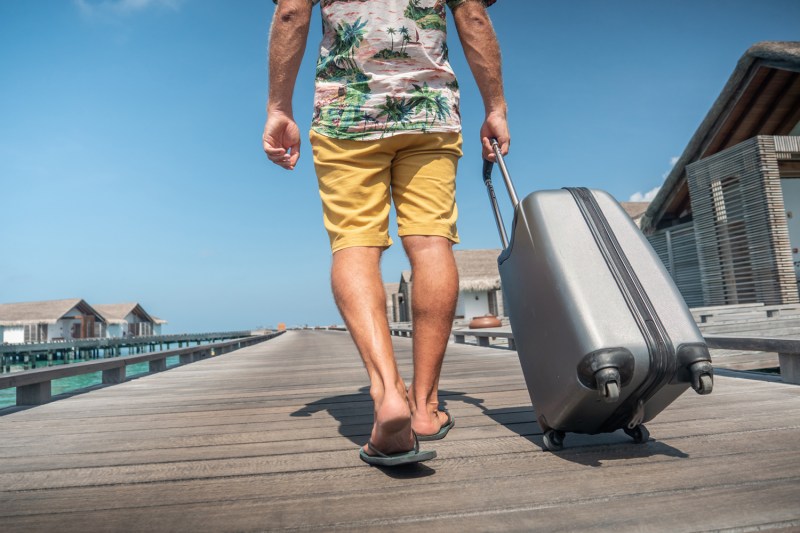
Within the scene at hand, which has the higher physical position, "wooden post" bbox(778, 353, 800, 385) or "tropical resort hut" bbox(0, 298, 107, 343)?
"tropical resort hut" bbox(0, 298, 107, 343)

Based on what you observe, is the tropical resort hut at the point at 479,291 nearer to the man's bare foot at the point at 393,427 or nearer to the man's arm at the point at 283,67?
the man's arm at the point at 283,67

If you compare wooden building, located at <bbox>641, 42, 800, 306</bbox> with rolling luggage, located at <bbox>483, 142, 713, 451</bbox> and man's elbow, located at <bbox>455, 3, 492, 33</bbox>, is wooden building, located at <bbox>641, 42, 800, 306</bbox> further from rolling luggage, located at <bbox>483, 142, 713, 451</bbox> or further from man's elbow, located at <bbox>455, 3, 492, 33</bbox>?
rolling luggage, located at <bbox>483, 142, 713, 451</bbox>

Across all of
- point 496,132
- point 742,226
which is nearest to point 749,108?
point 742,226

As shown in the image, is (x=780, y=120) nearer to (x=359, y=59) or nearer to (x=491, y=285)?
(x=359, y=59)

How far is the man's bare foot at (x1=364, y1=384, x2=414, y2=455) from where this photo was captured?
112 centimetres

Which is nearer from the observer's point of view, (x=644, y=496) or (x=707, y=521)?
(x=707, y=521)

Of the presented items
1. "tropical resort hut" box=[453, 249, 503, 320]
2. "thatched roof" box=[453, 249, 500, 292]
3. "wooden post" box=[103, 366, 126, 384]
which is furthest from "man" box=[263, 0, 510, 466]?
"tropical resort hut" box=[453, 249, 503, 320]

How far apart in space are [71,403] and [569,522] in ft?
9.05

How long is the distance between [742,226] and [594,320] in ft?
34.5

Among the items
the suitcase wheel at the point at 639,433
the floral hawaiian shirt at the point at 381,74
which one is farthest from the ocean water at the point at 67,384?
the suitcase wheel at the point at 639,433

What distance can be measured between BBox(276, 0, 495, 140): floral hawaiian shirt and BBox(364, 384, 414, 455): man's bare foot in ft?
2.42

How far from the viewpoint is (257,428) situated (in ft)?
5.99

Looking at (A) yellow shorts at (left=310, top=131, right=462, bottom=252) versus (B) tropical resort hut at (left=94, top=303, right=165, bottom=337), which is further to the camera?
(B) tropical resort hut at (left=94, top=303, right=165, bottom=337)

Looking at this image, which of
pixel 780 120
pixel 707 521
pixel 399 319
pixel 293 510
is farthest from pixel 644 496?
pixel 399 319
